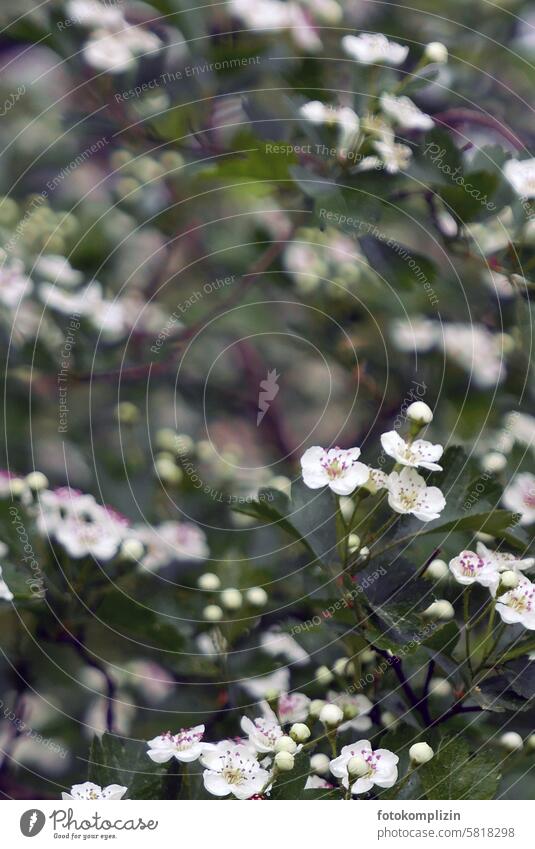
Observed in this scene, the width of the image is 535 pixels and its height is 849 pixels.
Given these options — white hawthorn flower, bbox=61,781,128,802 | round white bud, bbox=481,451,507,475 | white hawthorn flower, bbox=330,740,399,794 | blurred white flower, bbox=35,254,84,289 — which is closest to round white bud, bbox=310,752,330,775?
white hawthorn flower, bbox=330,740,399,794

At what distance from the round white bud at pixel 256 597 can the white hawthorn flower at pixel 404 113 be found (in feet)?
1.25

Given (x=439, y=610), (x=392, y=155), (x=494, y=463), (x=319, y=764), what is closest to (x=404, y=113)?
(x=392, y=155)

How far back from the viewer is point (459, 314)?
100 cm

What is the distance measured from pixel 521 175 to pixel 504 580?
34cm

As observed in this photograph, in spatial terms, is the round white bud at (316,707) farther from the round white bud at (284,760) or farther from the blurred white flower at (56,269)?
the blurred white flower at (56,269)

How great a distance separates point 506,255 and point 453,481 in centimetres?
23

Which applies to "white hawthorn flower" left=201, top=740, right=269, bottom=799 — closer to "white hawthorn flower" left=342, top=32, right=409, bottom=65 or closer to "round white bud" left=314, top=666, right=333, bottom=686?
"round white bud" left=314, top=666, right=333, bottom=686

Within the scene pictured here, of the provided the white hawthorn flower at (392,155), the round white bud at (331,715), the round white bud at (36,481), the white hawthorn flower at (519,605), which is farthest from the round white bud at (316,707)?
the white hawthorn flower at (392,155)

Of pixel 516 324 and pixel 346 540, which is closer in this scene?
pixel 346 540

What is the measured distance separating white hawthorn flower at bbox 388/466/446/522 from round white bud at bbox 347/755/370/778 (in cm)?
16

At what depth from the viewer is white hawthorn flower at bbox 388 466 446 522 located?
2.38 feet

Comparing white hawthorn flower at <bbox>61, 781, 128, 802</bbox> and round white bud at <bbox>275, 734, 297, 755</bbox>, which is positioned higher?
white hawthorn flower at <bbox>61, 781, 128, 802</bbox>
